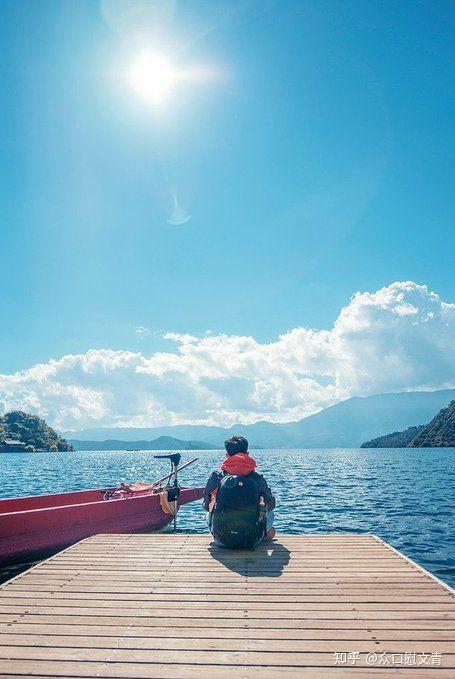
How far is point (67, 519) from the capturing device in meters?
12.2

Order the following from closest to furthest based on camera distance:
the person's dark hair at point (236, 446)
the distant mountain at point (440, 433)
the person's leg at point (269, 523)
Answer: the person's dark hair at point (236, 446) < the person's leg at point (269, 523) < the distant mountain at point (440, 433)

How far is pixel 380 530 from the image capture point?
17453 millimetres

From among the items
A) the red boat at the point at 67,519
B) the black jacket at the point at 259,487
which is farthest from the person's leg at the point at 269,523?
the red boat at the point at 67,519

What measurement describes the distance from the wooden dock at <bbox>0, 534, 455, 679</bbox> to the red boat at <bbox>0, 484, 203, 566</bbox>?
16.2 feet

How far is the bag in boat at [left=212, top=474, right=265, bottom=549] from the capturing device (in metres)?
7.18

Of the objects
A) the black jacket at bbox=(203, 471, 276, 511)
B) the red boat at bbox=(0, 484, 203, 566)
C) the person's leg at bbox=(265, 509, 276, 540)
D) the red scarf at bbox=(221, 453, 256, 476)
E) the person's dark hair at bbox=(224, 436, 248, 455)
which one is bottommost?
the red boat at bbox=(0, 484, 203, 566)

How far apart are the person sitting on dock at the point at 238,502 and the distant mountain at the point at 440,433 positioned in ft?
563

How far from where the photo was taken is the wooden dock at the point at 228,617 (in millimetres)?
3730

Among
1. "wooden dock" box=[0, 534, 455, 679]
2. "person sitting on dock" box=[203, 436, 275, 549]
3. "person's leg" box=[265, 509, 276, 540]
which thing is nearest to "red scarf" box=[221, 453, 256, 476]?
"person sitting on dock" box=[203, 436, 275, 549]

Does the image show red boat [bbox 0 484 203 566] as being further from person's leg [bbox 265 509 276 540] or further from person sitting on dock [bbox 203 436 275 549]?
person sitting on dock [bbox 203 436 275 549]

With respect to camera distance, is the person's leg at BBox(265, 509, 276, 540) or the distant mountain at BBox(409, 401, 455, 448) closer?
the person's leg at BBox(265, 509, 276, 540)

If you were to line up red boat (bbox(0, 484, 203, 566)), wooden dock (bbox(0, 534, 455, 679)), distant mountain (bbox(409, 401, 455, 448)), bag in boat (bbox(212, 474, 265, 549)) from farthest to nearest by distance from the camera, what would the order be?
distant mountain (bbox(409, 401, 455, 448)) → red boat (bbox(0, 484, 203, 566)) → bag in boat (bbox(212, 474, 265, 549)) → wooden dock (bbox(0, 534, 455, 679))

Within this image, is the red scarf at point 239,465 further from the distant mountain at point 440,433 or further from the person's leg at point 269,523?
the distant mountain at point 440,433

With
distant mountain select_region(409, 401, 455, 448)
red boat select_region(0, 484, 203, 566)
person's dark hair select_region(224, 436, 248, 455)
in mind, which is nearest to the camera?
person's dark hair select_region(224, 436, 248, 455)
